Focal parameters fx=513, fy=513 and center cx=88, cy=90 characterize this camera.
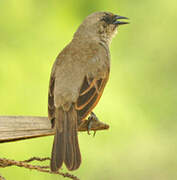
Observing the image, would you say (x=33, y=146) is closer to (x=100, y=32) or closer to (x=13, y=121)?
(x=100, y=32)

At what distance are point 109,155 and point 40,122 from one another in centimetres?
287

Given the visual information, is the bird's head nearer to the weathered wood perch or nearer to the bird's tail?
the bird's tail

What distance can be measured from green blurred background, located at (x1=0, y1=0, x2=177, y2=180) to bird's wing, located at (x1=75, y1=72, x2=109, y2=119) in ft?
4.50

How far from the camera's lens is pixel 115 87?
613 centimetres

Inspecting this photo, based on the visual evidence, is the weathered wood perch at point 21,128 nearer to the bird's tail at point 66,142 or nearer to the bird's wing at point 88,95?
the bird's tail at point 66,142

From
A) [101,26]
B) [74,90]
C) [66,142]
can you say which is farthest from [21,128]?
[101,26]

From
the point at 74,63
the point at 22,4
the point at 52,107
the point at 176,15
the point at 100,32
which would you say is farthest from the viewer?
the point at 176,15

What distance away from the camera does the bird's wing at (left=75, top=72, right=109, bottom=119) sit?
404cm

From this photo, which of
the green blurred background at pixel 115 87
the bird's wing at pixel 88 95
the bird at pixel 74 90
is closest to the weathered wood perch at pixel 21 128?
the bird at pixel 74 90

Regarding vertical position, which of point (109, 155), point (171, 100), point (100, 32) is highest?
point (100, 32)

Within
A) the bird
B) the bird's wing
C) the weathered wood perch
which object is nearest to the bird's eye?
the bird

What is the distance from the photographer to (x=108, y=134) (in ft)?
19.5

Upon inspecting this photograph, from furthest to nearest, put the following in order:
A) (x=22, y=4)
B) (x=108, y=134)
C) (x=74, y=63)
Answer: (x=22, y=4) → (x=108, y=134) → (x=74, y=63)

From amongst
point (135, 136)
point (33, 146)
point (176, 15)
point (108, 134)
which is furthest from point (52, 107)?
point (176, 15)
